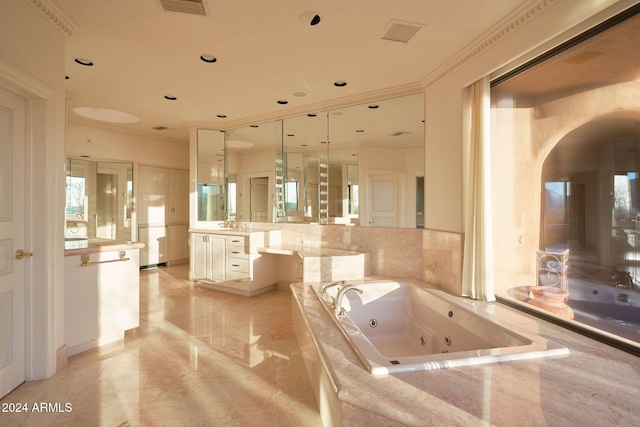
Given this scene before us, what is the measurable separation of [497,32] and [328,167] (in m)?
2.27

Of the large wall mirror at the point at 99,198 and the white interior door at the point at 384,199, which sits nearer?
the white interior door at the point at 384,199

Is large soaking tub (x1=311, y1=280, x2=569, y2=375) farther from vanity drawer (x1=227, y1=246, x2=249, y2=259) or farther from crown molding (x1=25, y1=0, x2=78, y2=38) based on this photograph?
crown molding (x1=25, y1=0, x2=78, y2=38)

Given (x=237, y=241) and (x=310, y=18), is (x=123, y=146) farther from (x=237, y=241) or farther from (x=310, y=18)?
(x=310, y=18)

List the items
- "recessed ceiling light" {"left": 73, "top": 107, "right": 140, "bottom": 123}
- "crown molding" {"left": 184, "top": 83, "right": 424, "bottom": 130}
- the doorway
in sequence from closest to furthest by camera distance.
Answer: "crown molding" {"left": 184, "top": 83, "right": 424, "bottom": 130} → "recessed ceiling light" {"left": 73, "top": 107, "right": 140, "bottom": 123} → the doorway

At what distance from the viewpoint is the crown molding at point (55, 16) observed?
2.08m

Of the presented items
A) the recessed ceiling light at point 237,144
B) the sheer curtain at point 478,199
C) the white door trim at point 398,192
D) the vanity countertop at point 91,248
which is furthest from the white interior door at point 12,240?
the sheer curtain at point 478,199

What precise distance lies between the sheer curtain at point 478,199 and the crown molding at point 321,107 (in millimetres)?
891

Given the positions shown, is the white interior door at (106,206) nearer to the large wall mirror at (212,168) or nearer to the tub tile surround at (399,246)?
the large wall mirror at (212,168)

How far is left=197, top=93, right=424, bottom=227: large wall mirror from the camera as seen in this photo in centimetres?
357

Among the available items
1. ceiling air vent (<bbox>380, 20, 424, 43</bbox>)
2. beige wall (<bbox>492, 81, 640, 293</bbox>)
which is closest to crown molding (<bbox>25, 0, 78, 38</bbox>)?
ceiling air vent (<bbox>380, 20, 424, 43</bbox>)

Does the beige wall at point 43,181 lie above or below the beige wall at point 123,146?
below

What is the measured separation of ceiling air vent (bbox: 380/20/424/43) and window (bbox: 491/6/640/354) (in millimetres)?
848

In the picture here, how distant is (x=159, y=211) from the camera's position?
6227mm

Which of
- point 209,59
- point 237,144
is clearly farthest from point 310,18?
point 237,144
